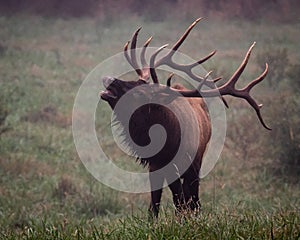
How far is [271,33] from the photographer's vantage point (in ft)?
74.1

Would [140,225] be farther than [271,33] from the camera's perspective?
No

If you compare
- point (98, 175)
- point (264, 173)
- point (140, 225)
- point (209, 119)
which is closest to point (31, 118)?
point (98, 175)

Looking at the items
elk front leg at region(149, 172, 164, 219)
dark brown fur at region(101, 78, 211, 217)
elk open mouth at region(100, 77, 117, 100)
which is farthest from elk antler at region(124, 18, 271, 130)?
elk front leg at region(149, 172, 164, 219)

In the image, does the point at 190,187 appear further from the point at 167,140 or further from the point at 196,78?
the point at 196,78

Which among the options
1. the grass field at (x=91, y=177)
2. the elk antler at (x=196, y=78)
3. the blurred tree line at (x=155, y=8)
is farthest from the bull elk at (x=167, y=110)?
the blurred tree line at (x=155, y=8)

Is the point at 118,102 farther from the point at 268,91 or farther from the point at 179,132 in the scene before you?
the point at 268,91

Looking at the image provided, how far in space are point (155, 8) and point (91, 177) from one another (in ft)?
58.6

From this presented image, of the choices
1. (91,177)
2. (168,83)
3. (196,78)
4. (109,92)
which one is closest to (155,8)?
(91,177)

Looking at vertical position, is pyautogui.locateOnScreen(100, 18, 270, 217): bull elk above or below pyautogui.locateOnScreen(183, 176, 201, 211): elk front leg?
above

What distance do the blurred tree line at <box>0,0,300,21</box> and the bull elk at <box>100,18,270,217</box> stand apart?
65.7ft

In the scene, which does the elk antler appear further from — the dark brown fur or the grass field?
the grass field

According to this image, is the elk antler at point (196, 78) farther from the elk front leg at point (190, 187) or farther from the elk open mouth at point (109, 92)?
the elk front leg at point (190, 187)

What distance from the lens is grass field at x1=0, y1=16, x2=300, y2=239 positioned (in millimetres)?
4137

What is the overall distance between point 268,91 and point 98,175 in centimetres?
709
